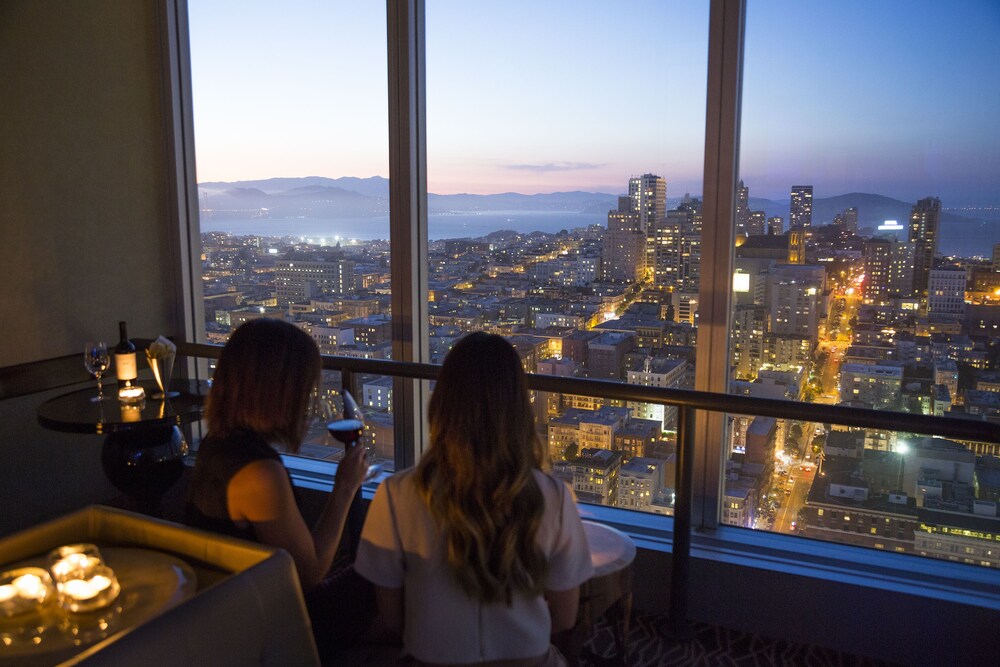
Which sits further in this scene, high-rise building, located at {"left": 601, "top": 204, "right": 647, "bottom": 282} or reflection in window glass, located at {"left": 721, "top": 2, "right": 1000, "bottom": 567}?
high-rise building, located at {"left": 601, "top": 204, "right": 647, "bottom": 282}

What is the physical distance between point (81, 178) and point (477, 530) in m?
3.38

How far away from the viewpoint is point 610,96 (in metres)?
3.06

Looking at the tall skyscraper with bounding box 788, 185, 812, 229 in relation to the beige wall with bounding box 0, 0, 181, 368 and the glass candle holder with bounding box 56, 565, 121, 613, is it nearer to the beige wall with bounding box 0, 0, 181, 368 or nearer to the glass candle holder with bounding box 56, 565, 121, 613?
the glass candle holder with bounding box 56, 565, 121, 613

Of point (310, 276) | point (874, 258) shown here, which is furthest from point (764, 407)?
point (310, 276)

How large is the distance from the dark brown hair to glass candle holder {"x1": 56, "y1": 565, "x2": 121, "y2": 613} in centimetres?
46

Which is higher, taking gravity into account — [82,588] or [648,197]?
[648,197]

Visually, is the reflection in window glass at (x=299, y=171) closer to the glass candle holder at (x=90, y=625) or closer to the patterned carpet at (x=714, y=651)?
the patterned carpet at (x=714, y=651)

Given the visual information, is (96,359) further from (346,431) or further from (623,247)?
(623,247)

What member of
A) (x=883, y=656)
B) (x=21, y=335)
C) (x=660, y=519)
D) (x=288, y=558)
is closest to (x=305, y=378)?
(x=288, y=558)

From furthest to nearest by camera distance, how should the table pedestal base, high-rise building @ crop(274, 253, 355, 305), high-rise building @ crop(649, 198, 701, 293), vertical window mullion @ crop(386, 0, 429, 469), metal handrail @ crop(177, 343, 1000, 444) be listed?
1. high-rise building @ crop(274, 253, 355, 305)
2. vertical window mullion @ crop(386, 0, 429, 469)
3. the table pedestal base
4. high-rise building @ crop(649, 198, 701, 293)
5. metal handrail @ crop(177, 343, 1000, 444)

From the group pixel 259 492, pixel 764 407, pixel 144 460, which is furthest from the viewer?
pixel 144 460

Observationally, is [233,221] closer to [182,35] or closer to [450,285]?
[182,35]

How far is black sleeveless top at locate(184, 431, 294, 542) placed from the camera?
173cm

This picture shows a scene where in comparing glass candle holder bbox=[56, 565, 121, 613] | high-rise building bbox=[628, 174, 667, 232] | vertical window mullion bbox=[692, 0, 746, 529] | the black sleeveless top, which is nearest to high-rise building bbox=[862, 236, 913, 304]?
vertical window mullion bbox=[692, 0, 746, 529]
